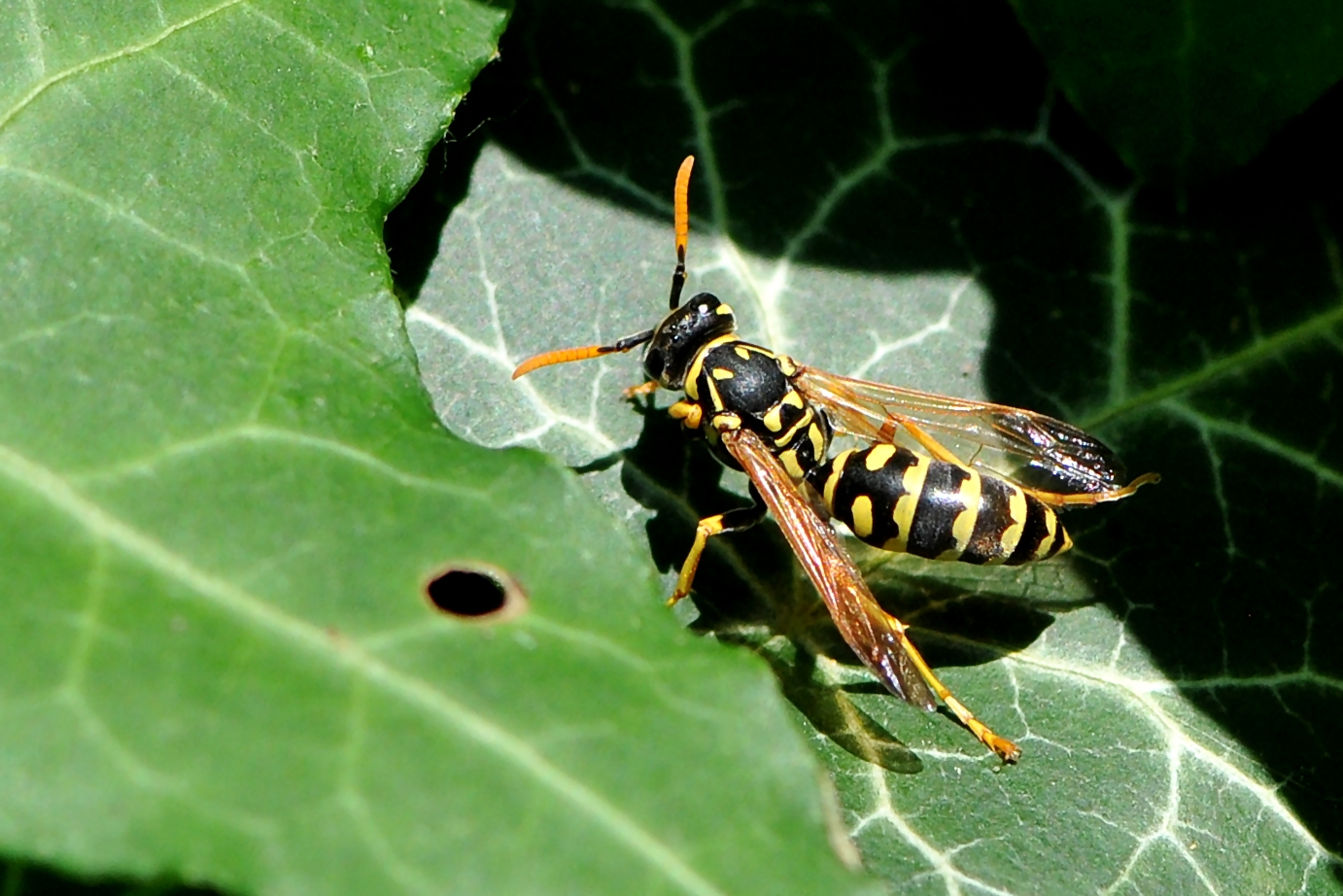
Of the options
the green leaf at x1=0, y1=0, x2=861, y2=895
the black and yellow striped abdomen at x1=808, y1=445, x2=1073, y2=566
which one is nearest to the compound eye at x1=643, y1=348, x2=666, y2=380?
the black and yellow striped abdomen at x1=808, y1=445, x2=1073, y2=566

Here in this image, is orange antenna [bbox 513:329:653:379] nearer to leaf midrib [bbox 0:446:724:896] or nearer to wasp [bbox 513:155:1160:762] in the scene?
wasp [bbox 513:155:1160:762]

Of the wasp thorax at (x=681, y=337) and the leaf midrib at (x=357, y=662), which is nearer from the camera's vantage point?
the leaf midrib at (x=357, y=662)

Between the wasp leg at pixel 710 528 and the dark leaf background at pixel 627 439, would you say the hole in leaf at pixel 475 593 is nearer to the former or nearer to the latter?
the dark leaf background at pixel 627 439

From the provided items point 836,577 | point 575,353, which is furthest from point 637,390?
point 836,577

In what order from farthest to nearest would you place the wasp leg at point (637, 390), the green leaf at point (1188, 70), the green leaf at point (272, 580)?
the wasp leg at point (637, 390) < the green leaf at point (1188, 70) < the green leaf at point (272, 580)

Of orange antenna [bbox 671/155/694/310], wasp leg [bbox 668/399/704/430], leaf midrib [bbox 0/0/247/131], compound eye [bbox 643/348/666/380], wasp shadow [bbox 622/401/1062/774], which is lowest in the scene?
wasp shadow [bbox 622/401/1062/774]

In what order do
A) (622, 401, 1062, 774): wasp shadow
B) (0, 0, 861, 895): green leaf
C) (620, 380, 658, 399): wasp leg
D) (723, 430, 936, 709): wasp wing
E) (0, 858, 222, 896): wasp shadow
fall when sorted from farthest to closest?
(620, 380, 658, 399): wasp leg
(622, 401, 1062, 774): wasp shadow
(723, 430, 936, 709): wasp wing
(0, 858, 222, 896): wasp shadow
(0, 0, 861, 895): green leaf

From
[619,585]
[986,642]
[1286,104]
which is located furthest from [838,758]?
[1286,104]

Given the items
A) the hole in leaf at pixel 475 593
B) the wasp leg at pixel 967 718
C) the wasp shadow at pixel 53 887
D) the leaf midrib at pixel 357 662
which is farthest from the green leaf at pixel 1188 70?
the wasp shadow at pixel 53 887
